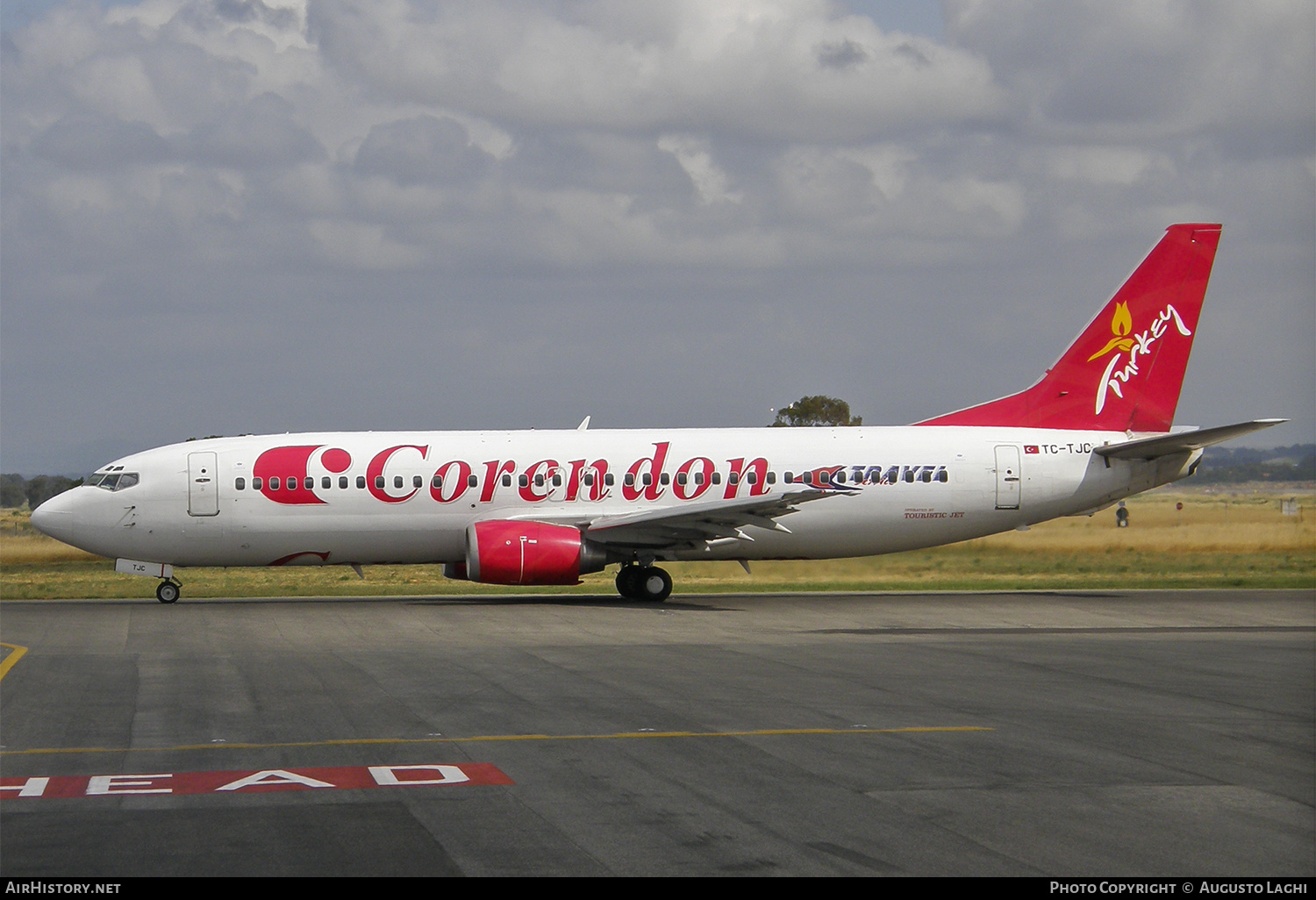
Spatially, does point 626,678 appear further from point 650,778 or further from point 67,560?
point 67,560

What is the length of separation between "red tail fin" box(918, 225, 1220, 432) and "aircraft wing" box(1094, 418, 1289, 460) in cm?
114

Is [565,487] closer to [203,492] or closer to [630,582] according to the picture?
[630,582]

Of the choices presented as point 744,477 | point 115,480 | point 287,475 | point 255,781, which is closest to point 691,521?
point 744,477

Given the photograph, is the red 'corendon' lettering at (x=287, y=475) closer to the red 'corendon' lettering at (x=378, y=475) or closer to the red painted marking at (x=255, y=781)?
the red 'corendon' lettering at (x=378, y=475)

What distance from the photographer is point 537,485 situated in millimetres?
28938

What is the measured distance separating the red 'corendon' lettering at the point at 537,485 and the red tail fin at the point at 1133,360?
911cm

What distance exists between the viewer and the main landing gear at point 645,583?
29.0 meters

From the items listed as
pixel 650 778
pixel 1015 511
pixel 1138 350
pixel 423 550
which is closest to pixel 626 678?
pixel 650 778

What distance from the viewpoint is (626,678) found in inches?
643

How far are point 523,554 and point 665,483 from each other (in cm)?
398

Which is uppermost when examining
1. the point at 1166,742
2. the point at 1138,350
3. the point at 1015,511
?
the point at 1138,350

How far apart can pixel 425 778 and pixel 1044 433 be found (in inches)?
908

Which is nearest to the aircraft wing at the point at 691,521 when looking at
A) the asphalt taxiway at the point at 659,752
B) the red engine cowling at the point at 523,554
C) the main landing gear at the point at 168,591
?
the red engine cowling at the point at 523,554

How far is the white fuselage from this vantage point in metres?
28.4
